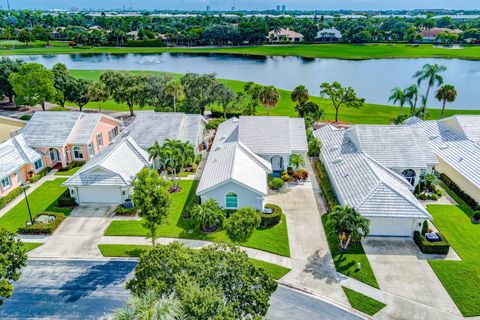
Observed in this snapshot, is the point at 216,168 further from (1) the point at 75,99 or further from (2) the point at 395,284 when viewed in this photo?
(1) the point at 75,99

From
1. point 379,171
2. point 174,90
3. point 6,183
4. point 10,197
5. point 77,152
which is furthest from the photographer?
point 174,90

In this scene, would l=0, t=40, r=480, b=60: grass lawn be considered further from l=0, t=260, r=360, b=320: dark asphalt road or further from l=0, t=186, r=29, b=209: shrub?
l=0, t=260, r=360, b=320: dark asphalt road

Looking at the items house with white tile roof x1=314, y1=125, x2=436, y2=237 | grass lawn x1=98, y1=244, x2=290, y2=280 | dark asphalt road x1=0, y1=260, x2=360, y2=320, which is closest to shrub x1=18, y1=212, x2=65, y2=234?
dark asphalt road x1=0, y1=260, x2=360, y2=320

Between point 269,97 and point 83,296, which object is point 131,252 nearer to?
point 83,296

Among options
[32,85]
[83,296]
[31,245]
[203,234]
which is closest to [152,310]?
[83,296]

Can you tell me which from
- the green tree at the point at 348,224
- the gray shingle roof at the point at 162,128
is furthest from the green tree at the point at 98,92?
the green tree at the point at 348,224

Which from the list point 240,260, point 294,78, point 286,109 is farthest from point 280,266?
point 294,78
